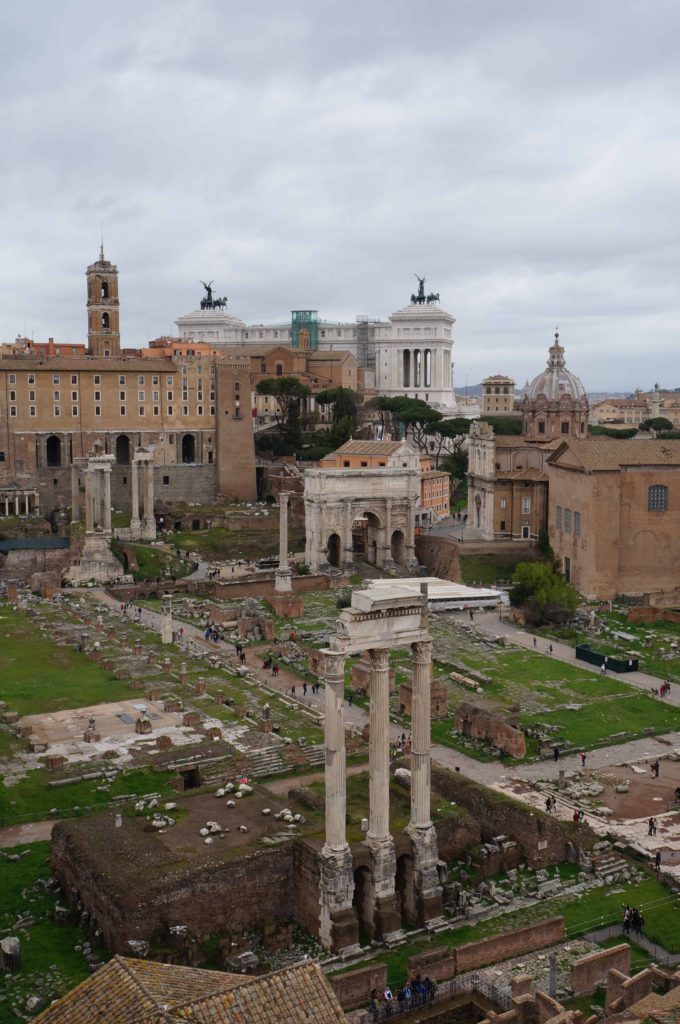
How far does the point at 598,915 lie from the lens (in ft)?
78.9

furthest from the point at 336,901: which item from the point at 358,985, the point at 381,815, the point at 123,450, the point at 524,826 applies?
the point at 123,450

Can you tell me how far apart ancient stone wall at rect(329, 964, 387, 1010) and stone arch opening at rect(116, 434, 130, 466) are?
221ft

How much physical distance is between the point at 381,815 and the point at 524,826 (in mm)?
5200

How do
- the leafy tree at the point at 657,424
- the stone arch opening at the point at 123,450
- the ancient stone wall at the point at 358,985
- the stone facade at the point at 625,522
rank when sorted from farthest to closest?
the leafy tree at the point at 657,424 → the stone arch opening at the point at 123,450 → the stone facade at the point at 625,522 → the ancient stone wall at the point at 358,985

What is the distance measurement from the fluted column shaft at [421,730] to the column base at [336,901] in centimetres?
219

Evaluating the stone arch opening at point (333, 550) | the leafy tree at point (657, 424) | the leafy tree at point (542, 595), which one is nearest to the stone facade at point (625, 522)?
the leafy tree at point (542, 595)

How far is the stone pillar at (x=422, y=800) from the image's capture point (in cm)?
2356

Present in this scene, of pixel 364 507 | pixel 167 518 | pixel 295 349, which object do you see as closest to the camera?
pixel 364 507

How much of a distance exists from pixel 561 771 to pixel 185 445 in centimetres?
5874

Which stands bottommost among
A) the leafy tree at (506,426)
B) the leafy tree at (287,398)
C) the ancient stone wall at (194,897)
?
the ancient stone wall at (194,897)

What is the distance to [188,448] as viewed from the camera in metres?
87.1

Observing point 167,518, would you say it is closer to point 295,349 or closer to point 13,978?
point 295,349

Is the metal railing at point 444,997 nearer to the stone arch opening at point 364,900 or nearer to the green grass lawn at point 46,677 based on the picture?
the stone arch opening at point 364,900

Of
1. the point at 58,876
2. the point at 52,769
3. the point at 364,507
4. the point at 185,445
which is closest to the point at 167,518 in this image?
the point at 185,445
